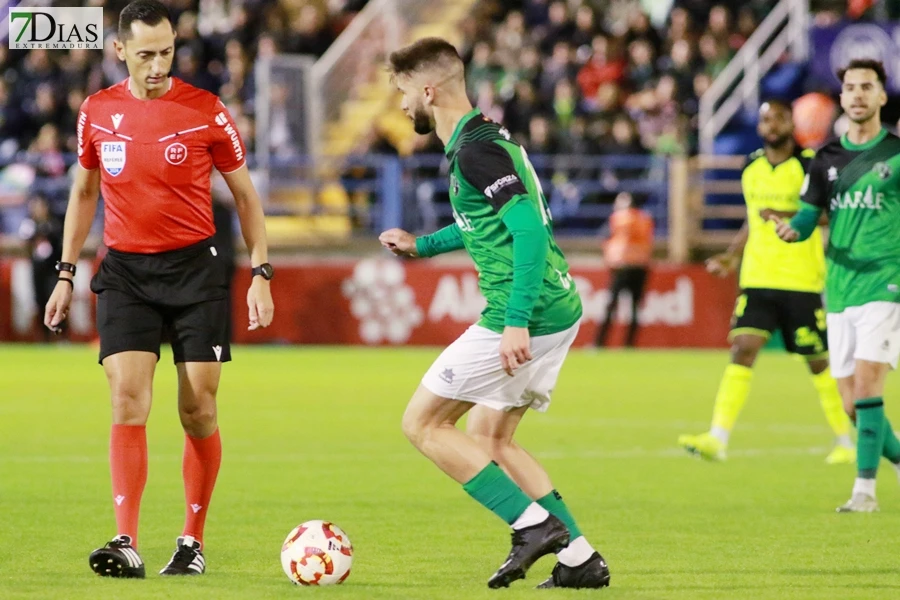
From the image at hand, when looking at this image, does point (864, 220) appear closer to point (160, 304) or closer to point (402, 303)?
point (160, 304)

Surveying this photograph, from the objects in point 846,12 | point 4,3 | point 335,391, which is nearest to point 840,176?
point 335,391

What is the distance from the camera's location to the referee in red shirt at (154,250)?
686 centimetres

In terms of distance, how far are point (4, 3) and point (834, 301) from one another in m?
23.1

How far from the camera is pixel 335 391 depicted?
16.8 metres

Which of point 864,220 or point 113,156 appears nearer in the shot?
point 113,156

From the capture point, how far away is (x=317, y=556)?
6645 mm

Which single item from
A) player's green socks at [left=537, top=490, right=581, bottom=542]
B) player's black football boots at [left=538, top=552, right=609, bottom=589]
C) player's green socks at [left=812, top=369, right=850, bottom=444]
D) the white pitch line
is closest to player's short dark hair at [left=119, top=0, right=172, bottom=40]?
player's green socks at [left=537, top=490, right=581, bottom=542]

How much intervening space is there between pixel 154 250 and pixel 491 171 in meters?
1.58

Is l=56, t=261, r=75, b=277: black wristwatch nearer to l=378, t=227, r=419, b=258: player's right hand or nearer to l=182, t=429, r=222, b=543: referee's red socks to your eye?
→ l=182, t=429, r=222, b=543: referee's red socks

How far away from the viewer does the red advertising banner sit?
917 inches


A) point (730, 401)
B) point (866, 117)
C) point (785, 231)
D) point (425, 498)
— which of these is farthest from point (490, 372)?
point (730, 401)

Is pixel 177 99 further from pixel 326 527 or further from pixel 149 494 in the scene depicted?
pixel 149 494

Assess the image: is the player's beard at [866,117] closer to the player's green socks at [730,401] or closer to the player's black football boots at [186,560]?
the player's green socks at [730,401]

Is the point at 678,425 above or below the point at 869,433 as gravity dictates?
below
